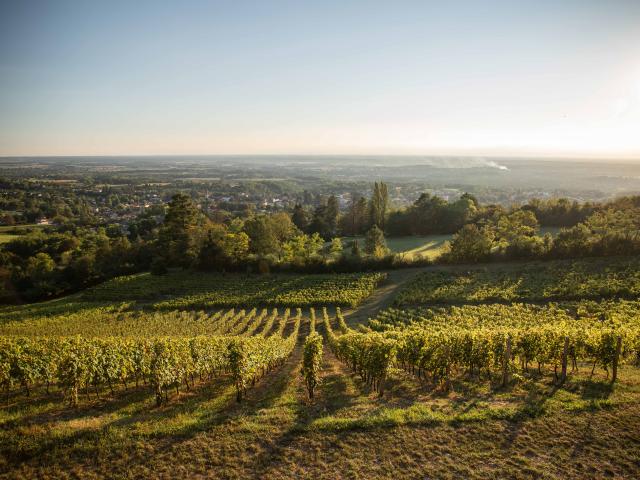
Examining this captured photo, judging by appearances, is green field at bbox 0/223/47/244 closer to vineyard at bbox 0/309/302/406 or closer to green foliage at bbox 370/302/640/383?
vineyard at bbox 0/309/302/406

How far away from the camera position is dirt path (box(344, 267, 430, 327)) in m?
35.7

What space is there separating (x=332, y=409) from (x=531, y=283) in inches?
1403

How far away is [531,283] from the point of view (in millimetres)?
39625

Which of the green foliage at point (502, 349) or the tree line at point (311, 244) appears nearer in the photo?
the green foliage at point (502, 349)

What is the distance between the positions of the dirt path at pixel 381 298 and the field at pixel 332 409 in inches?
448

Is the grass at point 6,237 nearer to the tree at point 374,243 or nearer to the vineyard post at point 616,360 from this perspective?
the tree at point 374,243

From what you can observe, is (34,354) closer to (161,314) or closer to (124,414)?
(124,414)

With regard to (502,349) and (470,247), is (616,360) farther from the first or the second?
(470,247)

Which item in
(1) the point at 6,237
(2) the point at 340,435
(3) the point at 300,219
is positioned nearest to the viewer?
(2) the point at 340,435

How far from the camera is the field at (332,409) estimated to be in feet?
35.0

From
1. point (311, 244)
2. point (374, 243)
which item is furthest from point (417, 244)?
point (311, 244)

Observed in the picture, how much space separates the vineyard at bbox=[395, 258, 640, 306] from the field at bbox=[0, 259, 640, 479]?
1137cm

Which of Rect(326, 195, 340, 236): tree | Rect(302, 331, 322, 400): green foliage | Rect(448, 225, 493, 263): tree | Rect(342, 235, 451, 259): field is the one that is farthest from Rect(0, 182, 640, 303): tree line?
Rect(302, 331, 322, 400): green foliage

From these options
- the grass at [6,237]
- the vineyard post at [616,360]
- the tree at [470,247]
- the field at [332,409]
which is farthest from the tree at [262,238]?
the grass at [6,237]
